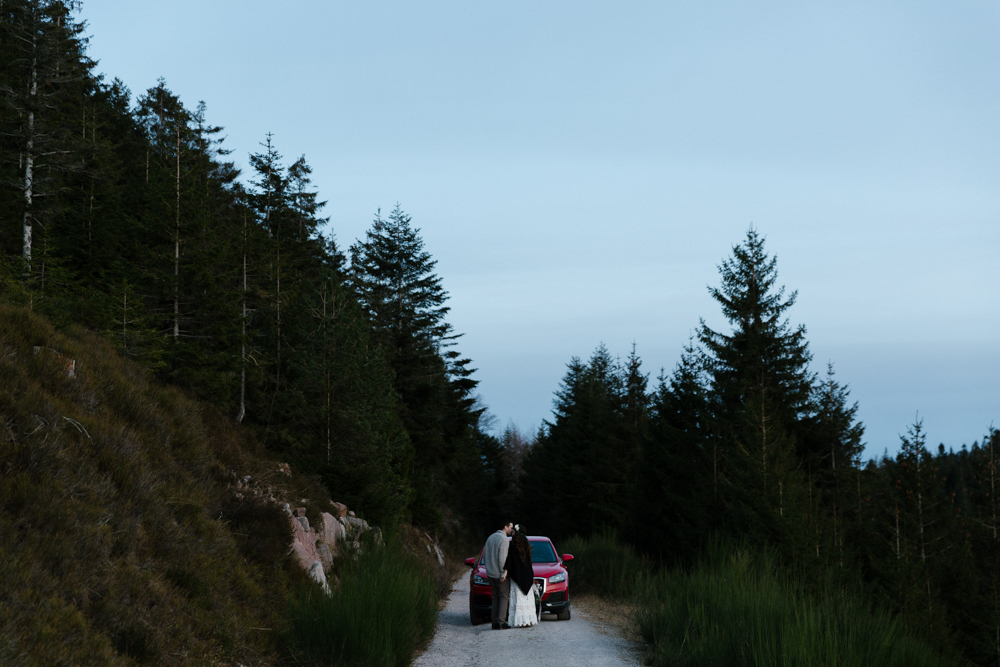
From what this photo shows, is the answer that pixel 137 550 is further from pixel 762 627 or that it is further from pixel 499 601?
pixel 762 627

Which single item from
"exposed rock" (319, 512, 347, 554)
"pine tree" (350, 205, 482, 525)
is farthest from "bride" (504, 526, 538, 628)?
"pine tree" (350, 205, 482, 525)

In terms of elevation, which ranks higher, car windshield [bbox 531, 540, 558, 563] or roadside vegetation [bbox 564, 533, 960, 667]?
roadside vegetation [bbox 564, 533, 960, 667]

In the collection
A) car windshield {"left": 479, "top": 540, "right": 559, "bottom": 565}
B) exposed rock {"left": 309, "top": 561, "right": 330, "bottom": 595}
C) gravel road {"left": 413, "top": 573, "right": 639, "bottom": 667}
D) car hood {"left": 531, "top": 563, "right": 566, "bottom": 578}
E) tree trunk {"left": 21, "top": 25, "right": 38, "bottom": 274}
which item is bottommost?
gravel road {"left": 413, "top": 573, "right": 639, "bottom": 667}

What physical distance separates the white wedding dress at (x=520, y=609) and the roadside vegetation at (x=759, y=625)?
2.10 meters

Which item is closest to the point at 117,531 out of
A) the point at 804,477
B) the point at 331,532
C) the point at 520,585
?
the point at 520,585

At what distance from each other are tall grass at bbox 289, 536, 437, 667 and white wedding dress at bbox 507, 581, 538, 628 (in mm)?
2785

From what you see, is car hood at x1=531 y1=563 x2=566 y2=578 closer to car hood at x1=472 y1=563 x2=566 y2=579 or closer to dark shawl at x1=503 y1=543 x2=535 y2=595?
car hood at x1=472 y1=563 x2=566 y2=579

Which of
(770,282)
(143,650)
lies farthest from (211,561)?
(770,282)

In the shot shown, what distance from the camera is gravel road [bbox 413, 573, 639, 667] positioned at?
389 inches

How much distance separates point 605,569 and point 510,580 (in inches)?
361

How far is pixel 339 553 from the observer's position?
622 inches

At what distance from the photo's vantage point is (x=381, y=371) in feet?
74.7

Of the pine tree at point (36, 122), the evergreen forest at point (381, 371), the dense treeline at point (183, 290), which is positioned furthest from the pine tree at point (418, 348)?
the pine tree at point (36, 122)

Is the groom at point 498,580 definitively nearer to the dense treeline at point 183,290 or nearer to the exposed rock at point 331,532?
the exposed rock at point 331,532
